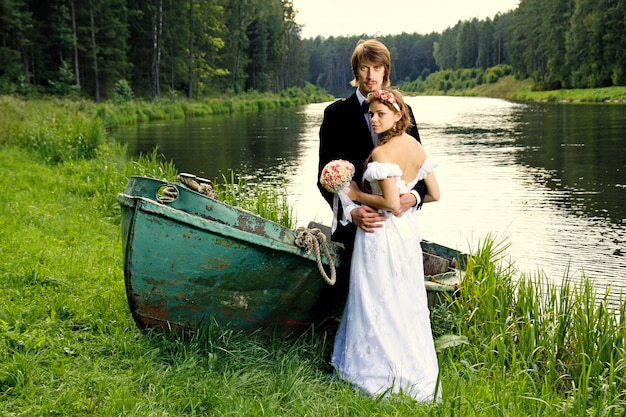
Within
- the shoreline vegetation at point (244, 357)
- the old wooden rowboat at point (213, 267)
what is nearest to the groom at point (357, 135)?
the old wooden rowboat at point (213, 267)

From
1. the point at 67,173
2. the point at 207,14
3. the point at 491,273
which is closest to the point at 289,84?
the point at 207,14

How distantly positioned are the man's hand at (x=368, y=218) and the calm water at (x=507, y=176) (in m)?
2.15

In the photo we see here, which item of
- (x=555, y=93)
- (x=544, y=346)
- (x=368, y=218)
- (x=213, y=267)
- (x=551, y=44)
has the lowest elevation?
(x=544, y=346)

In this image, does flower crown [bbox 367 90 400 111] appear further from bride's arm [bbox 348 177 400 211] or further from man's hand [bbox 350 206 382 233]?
man's hand [bbox 350 206 382 233]

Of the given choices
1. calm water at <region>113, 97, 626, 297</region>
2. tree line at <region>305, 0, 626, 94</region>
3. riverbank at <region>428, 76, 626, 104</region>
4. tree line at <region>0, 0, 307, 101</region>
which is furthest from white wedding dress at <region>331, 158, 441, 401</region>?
riverbank at <region>428, 76, 626, 104</region>

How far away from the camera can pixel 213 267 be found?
3.65 metres

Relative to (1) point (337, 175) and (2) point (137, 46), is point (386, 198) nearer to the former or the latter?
(1) point (337, 175)

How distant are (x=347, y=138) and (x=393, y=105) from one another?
50 centimetres

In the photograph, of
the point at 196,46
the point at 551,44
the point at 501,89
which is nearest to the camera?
the point at 196,46

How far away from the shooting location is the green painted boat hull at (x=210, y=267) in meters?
3.50

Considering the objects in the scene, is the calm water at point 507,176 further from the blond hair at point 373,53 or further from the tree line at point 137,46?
the tree line at point 137,46

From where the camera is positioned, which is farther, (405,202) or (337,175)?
(405,202)

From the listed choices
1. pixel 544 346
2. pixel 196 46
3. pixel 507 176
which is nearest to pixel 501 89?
pixel 196 46

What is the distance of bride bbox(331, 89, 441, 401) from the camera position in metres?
3.67
